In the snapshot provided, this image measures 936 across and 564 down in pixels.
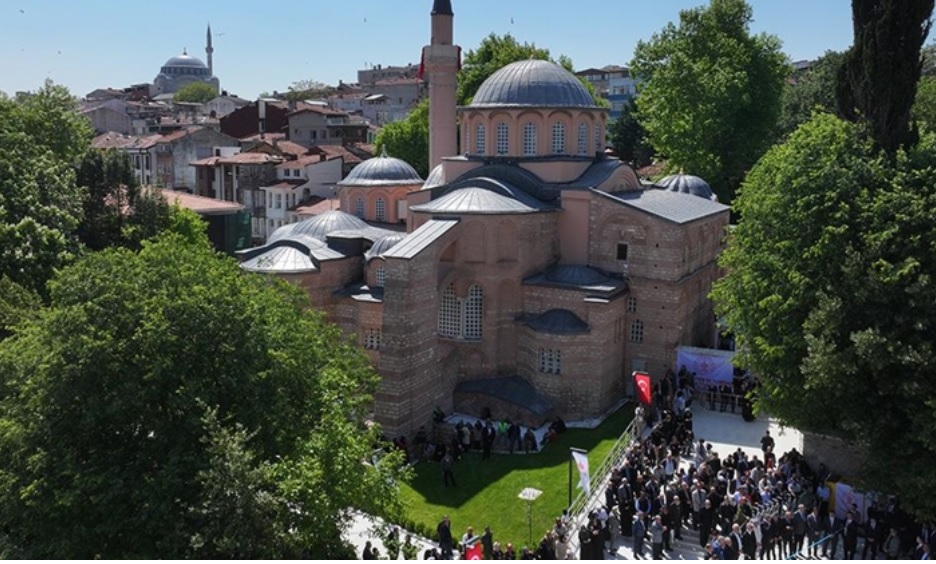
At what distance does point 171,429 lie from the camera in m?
15.6

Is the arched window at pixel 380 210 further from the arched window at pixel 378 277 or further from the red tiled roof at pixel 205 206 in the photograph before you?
the red tiled roof at pixel 205 206

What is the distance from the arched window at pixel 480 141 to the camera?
3139 cm

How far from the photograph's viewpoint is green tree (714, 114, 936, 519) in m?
16.9

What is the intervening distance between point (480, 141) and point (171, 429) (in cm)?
1864

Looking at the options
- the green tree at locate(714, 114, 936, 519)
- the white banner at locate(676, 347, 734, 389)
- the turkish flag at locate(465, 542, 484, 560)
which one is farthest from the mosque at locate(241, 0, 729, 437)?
A: the turkish flag at locate(465, 542, 484, 560)

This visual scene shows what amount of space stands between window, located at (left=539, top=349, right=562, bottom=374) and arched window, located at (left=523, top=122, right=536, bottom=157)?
7.97 m

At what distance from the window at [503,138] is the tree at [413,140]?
66.3ft

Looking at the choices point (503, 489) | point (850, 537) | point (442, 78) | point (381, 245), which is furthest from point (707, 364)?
point (442, 78)

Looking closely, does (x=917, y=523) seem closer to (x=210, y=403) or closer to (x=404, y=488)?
(x=404, y=488)

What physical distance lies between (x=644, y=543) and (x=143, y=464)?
33.7 feet

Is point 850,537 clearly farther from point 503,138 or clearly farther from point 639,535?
point 503,138

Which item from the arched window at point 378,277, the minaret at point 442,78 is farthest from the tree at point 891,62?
the minaret at point 442,78

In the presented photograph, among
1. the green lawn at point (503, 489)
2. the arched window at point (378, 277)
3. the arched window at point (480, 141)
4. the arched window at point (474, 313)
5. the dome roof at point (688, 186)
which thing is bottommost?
the green lawn at point (503, 489)

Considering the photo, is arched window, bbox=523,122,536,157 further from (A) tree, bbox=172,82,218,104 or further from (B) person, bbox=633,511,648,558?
(A) tree, bbox=172,82,218,104
